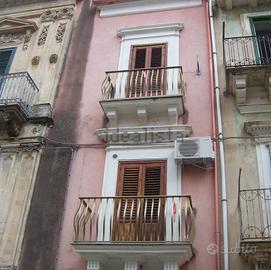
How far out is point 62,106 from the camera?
1035cm

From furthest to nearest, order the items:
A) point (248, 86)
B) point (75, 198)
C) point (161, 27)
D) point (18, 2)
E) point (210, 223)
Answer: point (18, 2) < point (161, 27) < point (248, 86) < point (75, 198) < point (210, 223)

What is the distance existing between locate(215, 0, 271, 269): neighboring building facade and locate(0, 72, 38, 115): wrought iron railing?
14.7ft

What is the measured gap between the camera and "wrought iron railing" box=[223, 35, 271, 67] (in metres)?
9.80

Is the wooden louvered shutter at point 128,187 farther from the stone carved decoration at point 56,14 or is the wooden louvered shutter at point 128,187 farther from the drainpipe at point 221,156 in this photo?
the stone carved decoration at point 56,14

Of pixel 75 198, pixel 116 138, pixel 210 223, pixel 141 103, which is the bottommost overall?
pixel 210 223

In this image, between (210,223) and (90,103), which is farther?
(90,103)

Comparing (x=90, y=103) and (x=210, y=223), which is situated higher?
(x=90, y=103)

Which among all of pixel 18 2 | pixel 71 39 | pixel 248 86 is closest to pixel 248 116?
pixel 248 86

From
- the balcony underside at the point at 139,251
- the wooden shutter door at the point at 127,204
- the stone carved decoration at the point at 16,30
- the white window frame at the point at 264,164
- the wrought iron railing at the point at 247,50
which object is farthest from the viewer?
the stone carved decoration at the point at 16,30

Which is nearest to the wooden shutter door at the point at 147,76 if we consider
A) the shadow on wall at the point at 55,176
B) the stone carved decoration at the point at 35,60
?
the shadow on wall at the point at 55,176

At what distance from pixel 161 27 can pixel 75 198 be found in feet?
16.5

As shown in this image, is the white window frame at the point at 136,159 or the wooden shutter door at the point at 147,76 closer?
the white window frame at the point at 136,159

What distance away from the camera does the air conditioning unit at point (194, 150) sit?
8422 millimetres

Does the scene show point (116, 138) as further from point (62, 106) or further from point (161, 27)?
point (161, 27)
